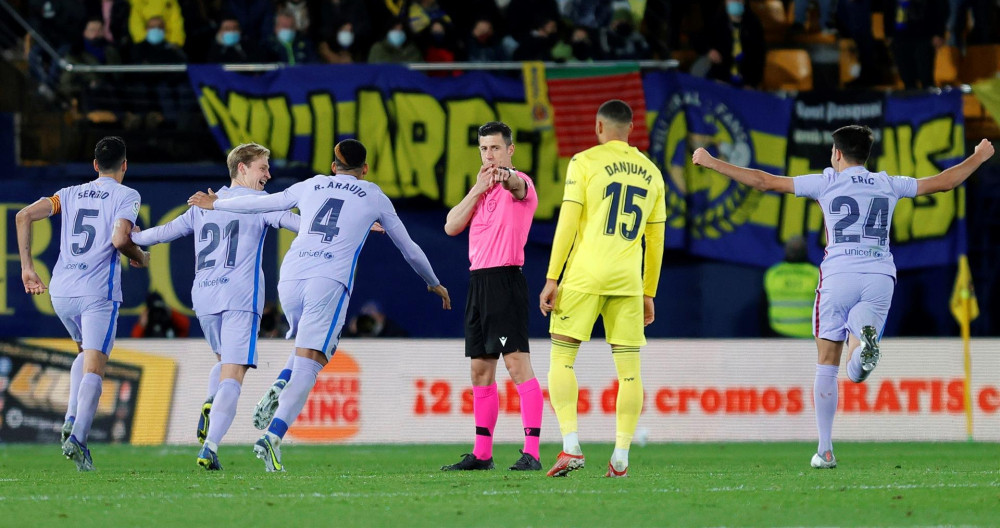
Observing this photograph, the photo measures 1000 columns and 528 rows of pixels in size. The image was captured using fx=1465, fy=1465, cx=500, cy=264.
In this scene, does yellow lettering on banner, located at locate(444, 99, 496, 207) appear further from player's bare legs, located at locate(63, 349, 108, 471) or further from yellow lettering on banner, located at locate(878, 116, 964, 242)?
player's bare legs, located at locate(63, 349, 108, 471)

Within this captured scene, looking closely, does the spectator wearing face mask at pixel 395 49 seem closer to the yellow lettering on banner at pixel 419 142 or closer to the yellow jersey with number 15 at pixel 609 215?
the yellow lettering on banner at pixel 419 142

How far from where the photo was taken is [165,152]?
1645 cm

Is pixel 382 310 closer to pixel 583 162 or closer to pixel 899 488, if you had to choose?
pixel 583 162

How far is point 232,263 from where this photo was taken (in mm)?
9930

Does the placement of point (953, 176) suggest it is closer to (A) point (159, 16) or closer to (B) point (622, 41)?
(B) point (622, 41)

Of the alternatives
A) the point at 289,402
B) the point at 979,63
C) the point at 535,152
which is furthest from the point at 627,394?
the point at 979,63

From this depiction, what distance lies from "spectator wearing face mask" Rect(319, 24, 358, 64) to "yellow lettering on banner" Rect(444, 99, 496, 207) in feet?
7.52

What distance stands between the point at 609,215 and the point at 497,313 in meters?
1.17

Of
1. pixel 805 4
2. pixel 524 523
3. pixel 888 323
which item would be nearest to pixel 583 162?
pixel 524 523

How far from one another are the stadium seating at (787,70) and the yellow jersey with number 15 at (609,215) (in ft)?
33.1

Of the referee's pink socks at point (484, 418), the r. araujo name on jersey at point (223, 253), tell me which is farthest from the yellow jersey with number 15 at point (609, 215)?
the r. araujo name on jersey at point (223, 253)

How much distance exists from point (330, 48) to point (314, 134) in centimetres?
220

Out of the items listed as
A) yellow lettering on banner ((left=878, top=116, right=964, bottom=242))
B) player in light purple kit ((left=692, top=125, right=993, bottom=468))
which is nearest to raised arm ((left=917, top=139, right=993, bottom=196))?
player in light purple kit ((left=692, top=125, right=993, bottom=468))

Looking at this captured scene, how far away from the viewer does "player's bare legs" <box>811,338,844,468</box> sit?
29.8 feet
